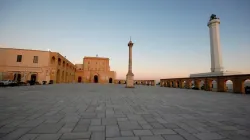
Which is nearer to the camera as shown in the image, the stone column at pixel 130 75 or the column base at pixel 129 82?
the column base at pixel 129 82

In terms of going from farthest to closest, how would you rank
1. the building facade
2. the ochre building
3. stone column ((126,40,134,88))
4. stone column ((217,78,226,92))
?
the ochre building → the building facade → stone column ((126,40,134,88)) → stone column ((217,78,226,92))

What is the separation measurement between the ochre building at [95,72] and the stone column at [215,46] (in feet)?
101

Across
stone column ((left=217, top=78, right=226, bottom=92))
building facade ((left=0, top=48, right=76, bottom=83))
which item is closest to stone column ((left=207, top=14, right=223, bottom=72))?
stone column ((left=217, top=78, right=226, bottom=92))

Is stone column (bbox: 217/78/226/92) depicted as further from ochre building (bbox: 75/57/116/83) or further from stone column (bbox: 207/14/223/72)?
ochre building (bbox: 75/57/116/83)

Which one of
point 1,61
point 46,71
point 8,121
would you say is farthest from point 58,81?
point 8,121

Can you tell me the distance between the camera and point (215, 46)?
21.5 m

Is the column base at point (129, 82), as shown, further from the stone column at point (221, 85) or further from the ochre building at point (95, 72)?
the ochre building at point (95, 72)

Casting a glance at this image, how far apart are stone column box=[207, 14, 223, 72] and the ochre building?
1217 inches

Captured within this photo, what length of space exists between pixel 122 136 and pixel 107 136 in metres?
0.29

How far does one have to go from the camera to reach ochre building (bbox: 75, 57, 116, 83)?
45.0 metres

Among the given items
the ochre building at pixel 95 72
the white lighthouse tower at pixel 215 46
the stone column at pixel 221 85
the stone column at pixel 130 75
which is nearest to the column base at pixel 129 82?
the stone column at pixel 130 75

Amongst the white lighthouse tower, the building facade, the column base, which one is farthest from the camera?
the building facade

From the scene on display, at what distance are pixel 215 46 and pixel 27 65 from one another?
1407 inches

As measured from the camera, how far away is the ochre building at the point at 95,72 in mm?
44969
